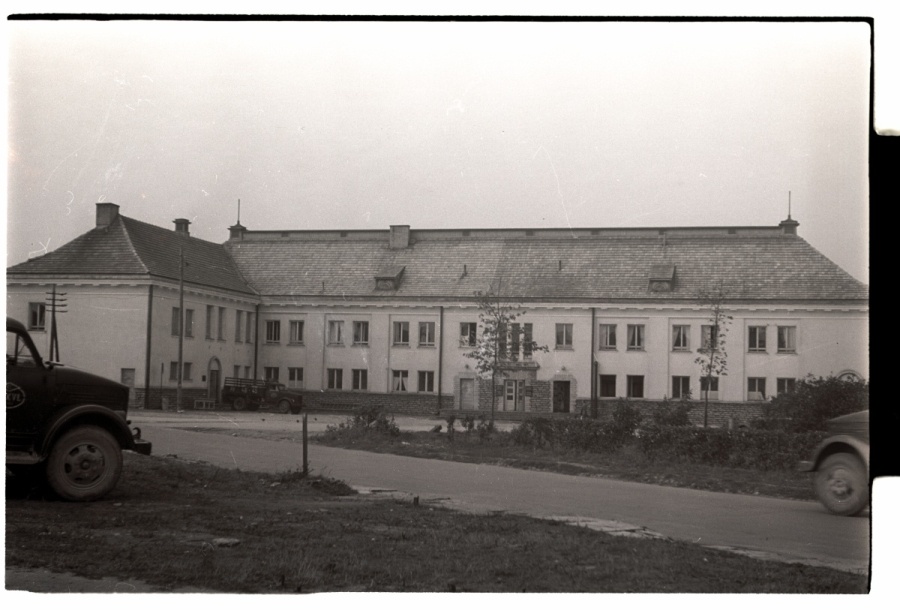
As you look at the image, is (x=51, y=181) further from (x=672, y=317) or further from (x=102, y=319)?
(x=672, y=317)

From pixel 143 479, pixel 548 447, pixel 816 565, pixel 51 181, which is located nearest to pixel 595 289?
pixel 548 447

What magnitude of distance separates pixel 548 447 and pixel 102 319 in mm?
4189

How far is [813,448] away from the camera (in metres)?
8.64

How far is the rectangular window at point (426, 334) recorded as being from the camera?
355 inches

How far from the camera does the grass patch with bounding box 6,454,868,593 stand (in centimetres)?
782

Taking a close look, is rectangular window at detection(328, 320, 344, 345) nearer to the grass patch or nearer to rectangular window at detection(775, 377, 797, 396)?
the grass patch

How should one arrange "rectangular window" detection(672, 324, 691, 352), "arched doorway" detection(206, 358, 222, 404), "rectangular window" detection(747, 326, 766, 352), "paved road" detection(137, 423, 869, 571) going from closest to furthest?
1. "paved road" detection(137, 423, 869, 571)
2. "rectangular window" detection(747, 326, 766, 352)
3. "rectangular window" detection(672, 324, 691, 352)
4. "arched doorway" detection(206, 358, 222, 404)

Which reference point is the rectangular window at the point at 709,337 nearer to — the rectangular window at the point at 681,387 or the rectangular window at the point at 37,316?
the rectangular window at the point at 681,387

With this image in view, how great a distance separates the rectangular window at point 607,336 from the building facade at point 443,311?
0.01m

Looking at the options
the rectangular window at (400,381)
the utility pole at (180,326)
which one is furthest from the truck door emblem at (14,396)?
the rectangular window at (400,381)

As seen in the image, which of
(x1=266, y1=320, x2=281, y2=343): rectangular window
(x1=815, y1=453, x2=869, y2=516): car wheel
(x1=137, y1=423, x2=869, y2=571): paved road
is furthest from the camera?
(x1=266, y1=320, x2=281, y2=343): rectangular window

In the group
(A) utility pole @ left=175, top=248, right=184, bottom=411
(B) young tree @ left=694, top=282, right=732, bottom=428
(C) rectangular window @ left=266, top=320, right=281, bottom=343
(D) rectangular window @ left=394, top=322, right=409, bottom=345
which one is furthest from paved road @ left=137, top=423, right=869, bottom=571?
(D) rectangular window @ left=394, top=322, right=409, bottom=345

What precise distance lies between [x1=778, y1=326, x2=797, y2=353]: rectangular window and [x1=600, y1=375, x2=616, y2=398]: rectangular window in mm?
1490

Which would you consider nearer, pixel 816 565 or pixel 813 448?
pixel 816 565
